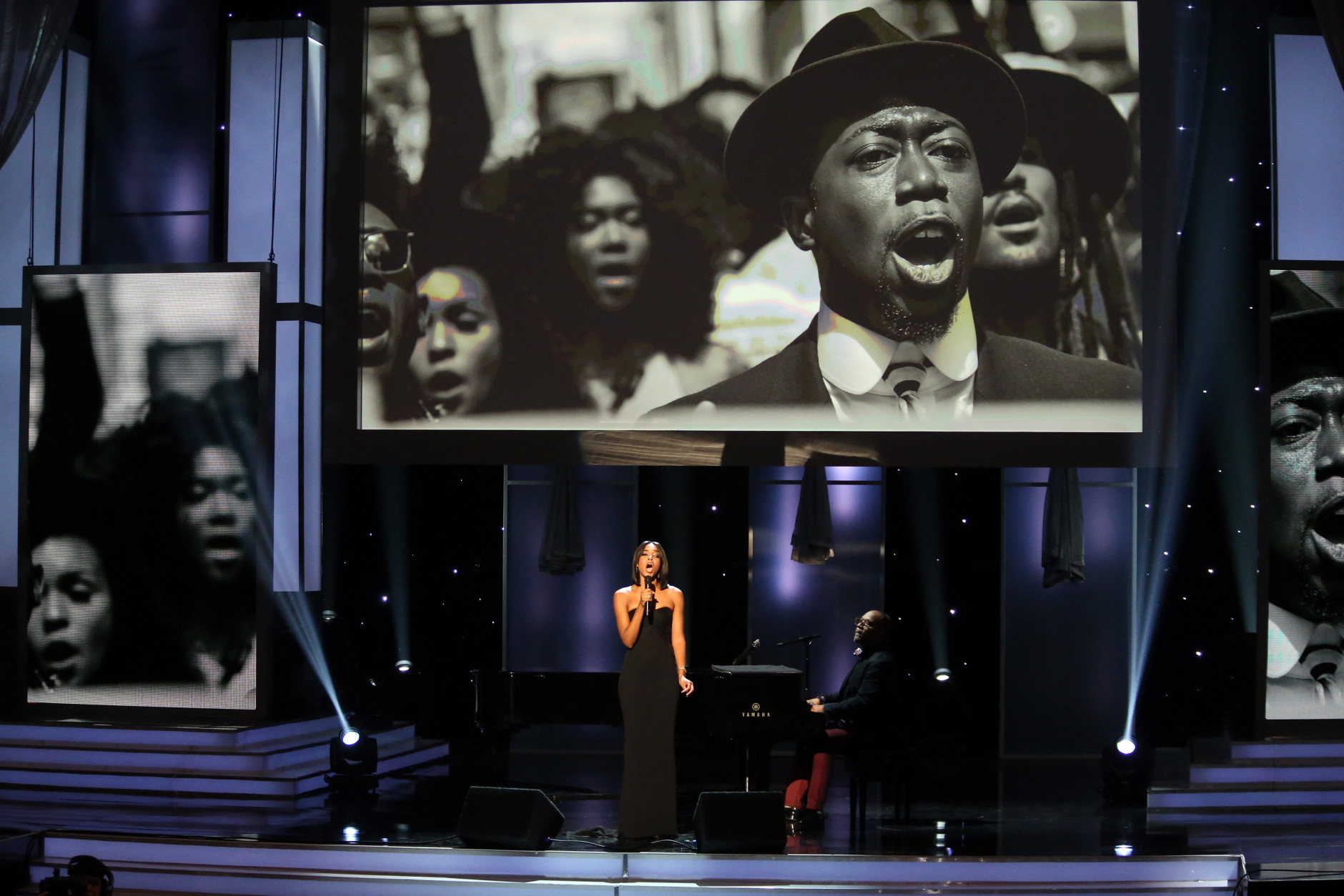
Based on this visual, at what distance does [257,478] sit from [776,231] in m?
3.24

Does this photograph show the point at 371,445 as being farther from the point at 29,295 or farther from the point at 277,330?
the point at 29,295

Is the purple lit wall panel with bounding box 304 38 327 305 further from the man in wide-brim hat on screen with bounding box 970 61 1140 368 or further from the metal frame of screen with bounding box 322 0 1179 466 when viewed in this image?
the man in wide-brim hat on screen with bounding box 970 61 1140 368

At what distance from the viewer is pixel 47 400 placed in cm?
782

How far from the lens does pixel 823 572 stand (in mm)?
10164

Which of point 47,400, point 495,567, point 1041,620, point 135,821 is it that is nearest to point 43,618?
point 47,400

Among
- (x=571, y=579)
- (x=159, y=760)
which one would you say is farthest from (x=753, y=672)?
(x=571, y=579)

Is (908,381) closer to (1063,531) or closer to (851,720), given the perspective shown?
(851,720)

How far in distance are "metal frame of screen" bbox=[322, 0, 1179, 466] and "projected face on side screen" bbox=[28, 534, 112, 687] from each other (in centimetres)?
152

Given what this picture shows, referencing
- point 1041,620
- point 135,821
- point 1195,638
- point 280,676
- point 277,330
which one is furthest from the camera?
point 1041,620

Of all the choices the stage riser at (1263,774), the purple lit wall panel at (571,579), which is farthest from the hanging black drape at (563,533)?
the stage riser at (1263,774)

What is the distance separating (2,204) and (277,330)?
195 cm

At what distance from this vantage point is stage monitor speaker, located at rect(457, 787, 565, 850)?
573cm

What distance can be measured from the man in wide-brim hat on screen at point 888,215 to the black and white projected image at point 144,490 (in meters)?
2.65

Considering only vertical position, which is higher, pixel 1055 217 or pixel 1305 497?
pixel 1055 217
